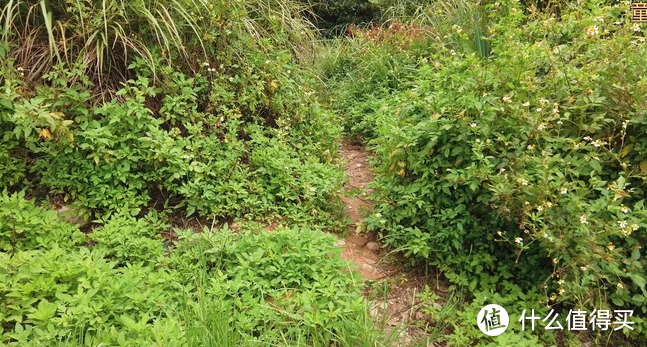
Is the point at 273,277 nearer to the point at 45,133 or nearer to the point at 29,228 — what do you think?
the point at 29,228

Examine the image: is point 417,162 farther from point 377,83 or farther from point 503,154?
point 377,83

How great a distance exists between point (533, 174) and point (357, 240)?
1.19m

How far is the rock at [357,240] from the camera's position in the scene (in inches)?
124

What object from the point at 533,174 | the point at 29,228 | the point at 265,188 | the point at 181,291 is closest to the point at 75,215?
the point at 29,228

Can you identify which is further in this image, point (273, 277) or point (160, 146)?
point (160, 146)

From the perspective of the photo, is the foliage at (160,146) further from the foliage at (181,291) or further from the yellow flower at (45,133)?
the foliage at (181,291)

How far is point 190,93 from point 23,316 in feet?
5.95

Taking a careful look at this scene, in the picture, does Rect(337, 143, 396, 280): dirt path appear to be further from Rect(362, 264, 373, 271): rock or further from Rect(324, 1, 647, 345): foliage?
Rect(324, 1, 647, 345): foliage

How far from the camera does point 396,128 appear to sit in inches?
123

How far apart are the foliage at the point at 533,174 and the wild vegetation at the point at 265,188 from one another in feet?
0.04

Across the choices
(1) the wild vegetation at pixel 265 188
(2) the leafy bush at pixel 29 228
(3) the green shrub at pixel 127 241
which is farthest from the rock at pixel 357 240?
(2) the leafy bush at pixel 29 228

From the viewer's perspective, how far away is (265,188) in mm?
3293

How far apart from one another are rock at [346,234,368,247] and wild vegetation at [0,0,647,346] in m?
0.15

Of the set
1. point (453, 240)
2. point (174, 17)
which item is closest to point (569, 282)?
point (453, 240)
